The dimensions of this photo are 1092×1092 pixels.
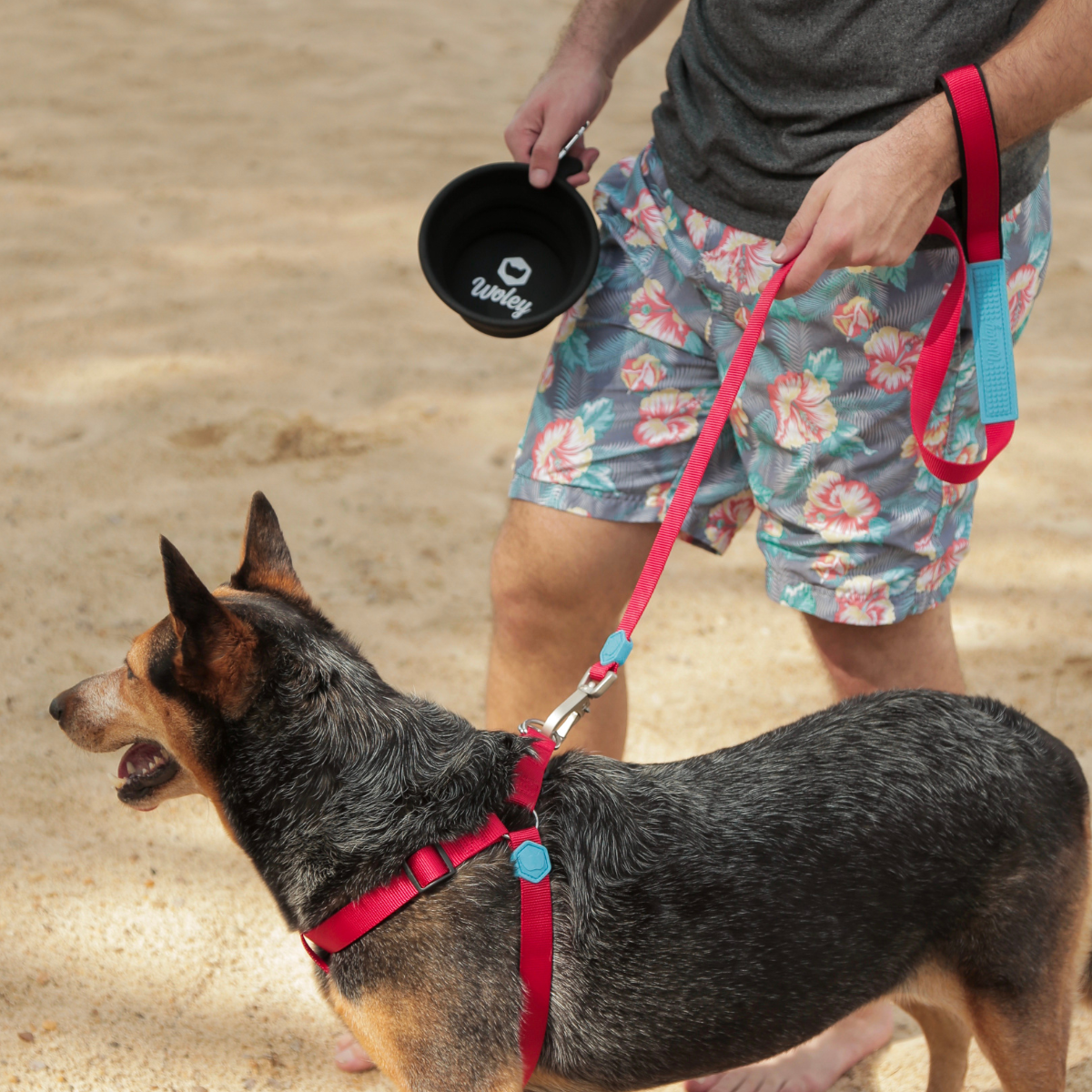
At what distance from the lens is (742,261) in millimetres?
2510

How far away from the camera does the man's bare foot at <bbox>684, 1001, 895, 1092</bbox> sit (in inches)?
113

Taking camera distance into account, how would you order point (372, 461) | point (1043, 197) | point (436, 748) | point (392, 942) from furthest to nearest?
point (372, 461) < point (1043, 197) < point (436, 748) < point (392, 942)

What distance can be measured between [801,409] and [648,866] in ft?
3.39

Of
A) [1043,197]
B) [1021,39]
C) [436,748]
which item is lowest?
[436,748]

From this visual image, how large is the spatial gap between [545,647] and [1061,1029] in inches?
53.5

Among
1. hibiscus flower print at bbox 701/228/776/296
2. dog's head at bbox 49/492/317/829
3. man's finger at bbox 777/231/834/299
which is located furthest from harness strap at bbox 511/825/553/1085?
hibiscus flower print at bbox 701/228/776/296

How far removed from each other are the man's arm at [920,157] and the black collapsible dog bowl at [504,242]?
761mm

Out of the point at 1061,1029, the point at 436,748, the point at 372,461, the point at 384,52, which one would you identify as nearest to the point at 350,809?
the point at 436,748

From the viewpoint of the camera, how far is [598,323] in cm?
276

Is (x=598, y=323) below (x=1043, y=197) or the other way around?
below

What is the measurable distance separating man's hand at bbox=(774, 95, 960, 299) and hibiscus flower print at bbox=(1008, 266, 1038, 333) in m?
0.43

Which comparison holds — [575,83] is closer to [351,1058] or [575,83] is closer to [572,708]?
[572,708]

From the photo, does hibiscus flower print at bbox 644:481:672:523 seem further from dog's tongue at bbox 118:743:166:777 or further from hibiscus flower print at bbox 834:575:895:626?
dog's tongue at bbox 118:743:166:777

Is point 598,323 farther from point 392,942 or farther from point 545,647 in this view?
point 392,942
